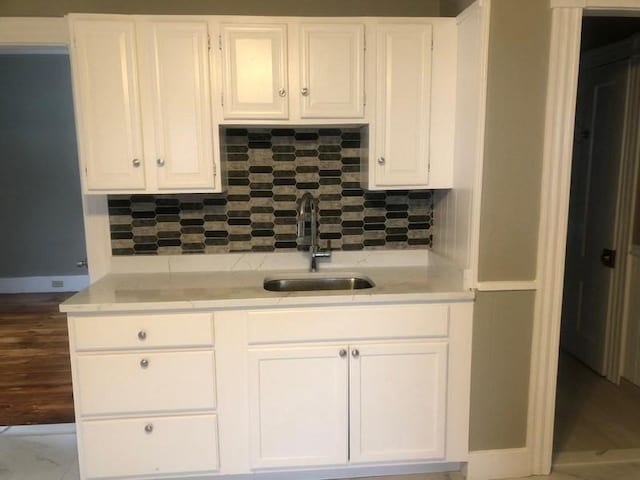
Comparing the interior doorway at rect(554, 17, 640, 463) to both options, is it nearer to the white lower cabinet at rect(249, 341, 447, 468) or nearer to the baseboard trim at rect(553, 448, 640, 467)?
the baseboard trim at rect(553, 448, 640, 467)

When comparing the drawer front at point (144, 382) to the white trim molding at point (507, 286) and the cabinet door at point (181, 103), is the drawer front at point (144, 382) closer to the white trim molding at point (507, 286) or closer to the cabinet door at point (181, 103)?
the cabinet door at point (181, 103)

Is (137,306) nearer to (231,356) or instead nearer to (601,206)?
(231,356)

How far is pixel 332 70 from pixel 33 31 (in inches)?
57.5

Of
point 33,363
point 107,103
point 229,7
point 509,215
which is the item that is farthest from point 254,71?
point 33,363

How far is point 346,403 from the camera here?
2018 millimetres

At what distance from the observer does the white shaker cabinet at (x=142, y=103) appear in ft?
6.57

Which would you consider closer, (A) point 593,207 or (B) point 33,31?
(B) point 33,31

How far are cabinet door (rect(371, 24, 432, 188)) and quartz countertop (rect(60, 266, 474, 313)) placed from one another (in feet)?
1.54

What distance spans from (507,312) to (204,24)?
183cm

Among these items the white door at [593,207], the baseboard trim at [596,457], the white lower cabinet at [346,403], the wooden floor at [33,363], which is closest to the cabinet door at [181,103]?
the white lower cabinet at [346,403]

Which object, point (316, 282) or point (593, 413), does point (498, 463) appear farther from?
point (316, 282)

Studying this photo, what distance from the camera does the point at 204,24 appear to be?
6.63 ft

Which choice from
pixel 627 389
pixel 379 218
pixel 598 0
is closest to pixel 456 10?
pixel 598 0

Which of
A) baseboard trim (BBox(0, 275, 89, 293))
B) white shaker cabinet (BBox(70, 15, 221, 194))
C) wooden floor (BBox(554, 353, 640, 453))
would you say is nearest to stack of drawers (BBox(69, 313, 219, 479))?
white shaker cabinet (BBox(70, 15, 221, 194))
